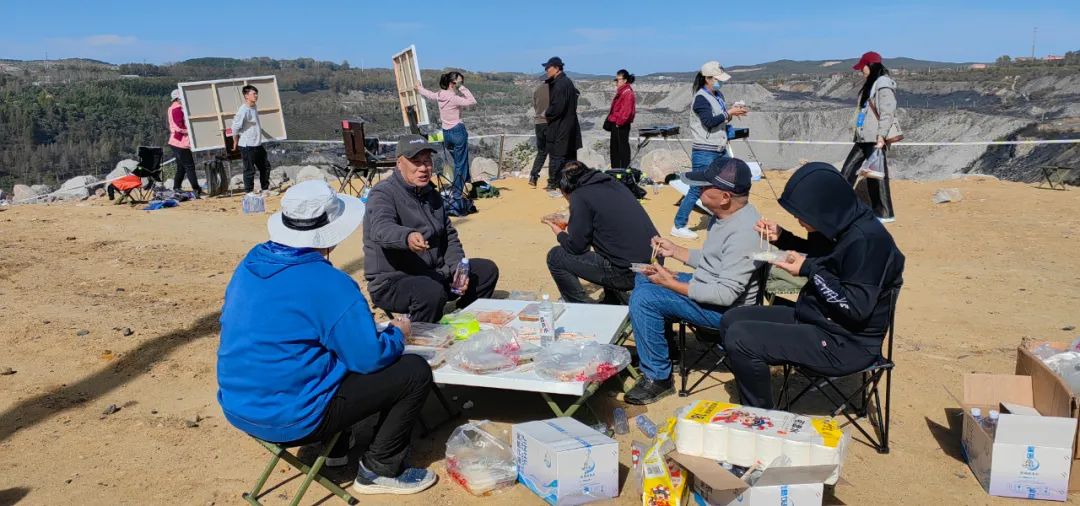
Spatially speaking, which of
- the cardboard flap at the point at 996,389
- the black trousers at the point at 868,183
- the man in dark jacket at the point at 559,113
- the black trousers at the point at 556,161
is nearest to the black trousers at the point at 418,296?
the cardboard flap at the point at 996,389

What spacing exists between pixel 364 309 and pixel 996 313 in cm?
508

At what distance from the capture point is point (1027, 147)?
660 inches

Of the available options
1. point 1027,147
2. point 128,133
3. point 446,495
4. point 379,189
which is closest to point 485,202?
point 379,189

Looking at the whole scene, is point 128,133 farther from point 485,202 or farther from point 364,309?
point 364,309

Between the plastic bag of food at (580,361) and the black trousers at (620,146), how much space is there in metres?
7.94

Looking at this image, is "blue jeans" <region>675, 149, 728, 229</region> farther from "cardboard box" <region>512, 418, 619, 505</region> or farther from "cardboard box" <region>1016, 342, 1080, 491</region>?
"cardboard box" <region>512, 418, 619, 505</region>

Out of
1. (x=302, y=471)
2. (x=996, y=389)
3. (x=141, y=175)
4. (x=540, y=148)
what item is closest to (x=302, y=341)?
(x=302, y=471)

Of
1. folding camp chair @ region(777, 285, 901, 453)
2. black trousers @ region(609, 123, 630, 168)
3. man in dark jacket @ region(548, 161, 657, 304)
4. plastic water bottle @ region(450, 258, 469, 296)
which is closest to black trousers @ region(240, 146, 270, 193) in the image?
black trousers @ region(609, 123, 630, 168)

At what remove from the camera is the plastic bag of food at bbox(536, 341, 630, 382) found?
3.80 m

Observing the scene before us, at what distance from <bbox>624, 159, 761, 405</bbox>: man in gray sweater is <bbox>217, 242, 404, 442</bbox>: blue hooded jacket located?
172cm

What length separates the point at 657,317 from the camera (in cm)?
452

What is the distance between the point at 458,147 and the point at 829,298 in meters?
8.46

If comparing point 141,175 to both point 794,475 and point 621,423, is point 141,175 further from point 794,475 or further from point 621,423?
point 794,475

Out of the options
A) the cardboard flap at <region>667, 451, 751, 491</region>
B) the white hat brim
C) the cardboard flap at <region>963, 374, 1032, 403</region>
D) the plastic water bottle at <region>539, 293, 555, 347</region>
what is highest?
the white hat brim
